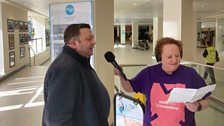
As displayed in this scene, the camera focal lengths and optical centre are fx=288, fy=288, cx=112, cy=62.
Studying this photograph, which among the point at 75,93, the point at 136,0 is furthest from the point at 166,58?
the point at 136,0

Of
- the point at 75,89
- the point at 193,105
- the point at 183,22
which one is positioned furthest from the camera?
the point at 183,22

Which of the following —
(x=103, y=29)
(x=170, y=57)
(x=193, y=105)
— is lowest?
(x=193, y=105)

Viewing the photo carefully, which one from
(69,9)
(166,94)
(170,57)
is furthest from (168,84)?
(69,9)

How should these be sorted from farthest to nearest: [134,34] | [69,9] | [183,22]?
[134,34] → [183,22] → [69,9]

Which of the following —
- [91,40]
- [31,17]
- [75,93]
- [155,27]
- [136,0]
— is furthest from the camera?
[155,27]

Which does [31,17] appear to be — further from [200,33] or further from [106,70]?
[200,33]

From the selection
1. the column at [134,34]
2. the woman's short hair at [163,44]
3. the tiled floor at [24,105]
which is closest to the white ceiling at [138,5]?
the tiled floor at [24,105]

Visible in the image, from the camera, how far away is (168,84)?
200 cm

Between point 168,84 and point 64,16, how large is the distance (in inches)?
151

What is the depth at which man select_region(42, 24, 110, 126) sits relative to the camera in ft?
5.43

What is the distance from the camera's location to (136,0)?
1065 centimetres

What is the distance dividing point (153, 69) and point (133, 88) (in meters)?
0.23

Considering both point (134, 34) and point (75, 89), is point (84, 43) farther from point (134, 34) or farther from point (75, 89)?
point (134, 34)

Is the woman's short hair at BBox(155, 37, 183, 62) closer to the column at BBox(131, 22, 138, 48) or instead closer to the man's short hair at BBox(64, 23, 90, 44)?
the man's short hair at BBox(64, 23, 90, 44)
